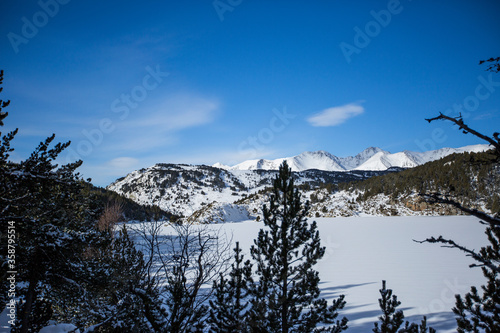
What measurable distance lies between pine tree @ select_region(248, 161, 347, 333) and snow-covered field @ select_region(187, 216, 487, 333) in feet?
10.8

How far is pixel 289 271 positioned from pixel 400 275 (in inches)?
441

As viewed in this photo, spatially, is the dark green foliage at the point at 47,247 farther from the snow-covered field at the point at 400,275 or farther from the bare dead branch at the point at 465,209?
the bare dead branch at the point at 465,209

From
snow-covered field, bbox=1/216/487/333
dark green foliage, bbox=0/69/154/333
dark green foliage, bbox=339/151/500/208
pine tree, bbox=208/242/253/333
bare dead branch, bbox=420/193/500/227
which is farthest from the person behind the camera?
dark green foliage, bbox=339/151/500/208

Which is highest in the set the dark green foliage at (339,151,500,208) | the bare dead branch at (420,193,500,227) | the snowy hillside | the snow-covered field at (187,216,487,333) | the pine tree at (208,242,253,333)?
the snowy hillside

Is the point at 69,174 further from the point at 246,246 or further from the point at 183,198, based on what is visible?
the point at 183,198

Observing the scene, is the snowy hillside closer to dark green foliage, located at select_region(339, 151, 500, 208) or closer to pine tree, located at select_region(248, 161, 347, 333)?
dark green foliage, located at select_region(339, 151, 500, 208)

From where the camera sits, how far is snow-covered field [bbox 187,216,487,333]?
33.2 feet

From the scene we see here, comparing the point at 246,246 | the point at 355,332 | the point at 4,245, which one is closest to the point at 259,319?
the point at 355,332

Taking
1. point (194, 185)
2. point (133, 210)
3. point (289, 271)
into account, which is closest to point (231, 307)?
point (289, 271)

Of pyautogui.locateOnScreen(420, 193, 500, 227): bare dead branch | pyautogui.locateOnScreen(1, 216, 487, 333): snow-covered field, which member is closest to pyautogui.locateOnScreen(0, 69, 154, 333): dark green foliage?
pyautogui.locateOnScreen(1, 216, 487, 333): snow-covered field

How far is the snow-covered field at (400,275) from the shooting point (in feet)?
33.2

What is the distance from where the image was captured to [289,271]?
764 centimetres

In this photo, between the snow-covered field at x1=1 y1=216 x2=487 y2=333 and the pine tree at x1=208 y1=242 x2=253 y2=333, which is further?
the snow-covered field at x1=1 y1=216 x2=487 y2=333

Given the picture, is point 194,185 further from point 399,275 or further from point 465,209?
point 465,209
